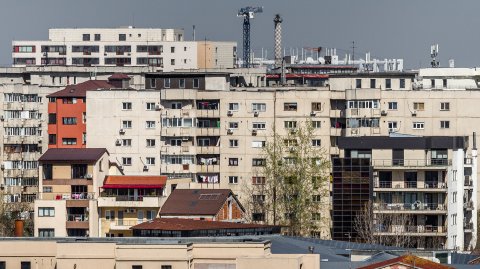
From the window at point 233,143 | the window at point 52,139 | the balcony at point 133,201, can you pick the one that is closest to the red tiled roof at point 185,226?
the balcony at point 133,201

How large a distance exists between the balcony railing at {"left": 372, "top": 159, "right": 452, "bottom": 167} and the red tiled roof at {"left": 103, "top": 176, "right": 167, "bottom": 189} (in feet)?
38.2

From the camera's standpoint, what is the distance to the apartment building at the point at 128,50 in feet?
632

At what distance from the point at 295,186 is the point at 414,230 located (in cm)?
1021

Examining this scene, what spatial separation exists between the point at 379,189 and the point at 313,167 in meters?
8.98

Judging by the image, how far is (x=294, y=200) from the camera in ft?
389

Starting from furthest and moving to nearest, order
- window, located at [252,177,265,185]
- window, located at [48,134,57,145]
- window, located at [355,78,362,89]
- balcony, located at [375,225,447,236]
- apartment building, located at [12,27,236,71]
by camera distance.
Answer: apartment building, located at [12,27,236,71] → window, located at [355,78,362,89] → window, located at [48,134,57,145] → window, located at [252,177,265,185] → balcony, located at [375,225,447,236]

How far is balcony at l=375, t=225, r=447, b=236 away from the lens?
111m

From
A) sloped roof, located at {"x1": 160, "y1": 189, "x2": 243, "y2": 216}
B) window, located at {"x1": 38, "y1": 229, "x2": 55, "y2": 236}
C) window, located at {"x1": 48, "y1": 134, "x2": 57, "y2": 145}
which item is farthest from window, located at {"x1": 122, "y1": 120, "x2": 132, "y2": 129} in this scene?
window, located at {"x1": 38, "y1": 229, "x2": 55, "y2": 236}

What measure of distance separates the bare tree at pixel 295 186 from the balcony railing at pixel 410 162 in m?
6.07

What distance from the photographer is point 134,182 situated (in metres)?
113

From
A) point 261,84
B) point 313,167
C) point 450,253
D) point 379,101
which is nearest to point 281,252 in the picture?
point 450,253

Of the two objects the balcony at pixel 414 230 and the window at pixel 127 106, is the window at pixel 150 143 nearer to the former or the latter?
the window at pixel 127 106

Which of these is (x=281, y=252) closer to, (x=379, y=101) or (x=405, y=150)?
(x=405, y=150)

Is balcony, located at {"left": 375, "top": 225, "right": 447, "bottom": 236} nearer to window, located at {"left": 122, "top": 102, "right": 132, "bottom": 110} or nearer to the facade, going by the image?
the facade
